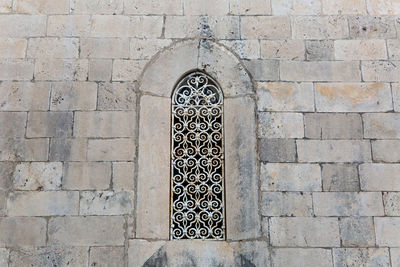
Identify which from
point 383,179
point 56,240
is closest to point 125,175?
point 56,240

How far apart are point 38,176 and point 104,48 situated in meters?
1.67

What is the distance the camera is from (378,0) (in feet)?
20.5

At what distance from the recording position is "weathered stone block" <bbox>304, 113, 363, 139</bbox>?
5.66 m

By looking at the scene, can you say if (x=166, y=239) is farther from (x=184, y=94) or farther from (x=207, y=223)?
(x=184, y=94)

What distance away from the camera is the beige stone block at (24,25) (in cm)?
598

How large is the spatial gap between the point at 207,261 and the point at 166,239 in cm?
49

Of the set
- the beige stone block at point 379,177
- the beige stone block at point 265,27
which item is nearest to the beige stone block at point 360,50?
the beige stone block at point 265,27

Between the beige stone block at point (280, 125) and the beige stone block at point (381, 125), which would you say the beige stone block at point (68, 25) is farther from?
the beige stone block at point (381, 125)

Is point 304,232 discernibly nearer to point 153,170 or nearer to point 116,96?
point 153,170

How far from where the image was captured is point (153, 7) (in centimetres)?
611

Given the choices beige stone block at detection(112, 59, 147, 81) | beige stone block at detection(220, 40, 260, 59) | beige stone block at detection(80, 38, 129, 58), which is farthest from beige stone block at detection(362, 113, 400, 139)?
beige stone block at detection(80, 38, 129, 58)

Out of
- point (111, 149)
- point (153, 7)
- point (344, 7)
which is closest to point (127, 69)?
point (153, 7)

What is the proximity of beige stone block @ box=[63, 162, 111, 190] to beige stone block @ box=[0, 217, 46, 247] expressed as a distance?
49 centimetres

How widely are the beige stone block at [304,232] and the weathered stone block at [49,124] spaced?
251cm
